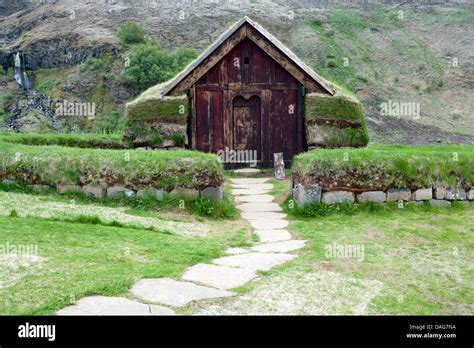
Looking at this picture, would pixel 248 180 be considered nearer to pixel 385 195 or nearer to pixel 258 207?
pixel 258 207

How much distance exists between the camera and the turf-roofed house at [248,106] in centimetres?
1762

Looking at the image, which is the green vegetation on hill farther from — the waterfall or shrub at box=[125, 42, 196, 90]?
shrub at box=[125, 42, 196, 90]

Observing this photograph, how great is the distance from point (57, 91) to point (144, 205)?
45.6 m

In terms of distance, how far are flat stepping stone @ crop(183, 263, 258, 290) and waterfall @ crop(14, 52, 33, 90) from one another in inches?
2124

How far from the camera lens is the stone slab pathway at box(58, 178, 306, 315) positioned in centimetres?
535

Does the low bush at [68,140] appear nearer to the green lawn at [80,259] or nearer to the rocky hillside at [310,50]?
the green lawn at [80,259]

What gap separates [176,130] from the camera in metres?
17.8

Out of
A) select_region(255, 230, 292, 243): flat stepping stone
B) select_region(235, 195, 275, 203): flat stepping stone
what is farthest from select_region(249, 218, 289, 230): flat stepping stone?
select_region(235, 195, 275, 203): flat stepping stone

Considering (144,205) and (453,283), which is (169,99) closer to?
(144,205)

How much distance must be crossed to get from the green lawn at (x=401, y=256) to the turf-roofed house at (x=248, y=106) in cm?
684

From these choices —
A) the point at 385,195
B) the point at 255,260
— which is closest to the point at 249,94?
the point at 385,195

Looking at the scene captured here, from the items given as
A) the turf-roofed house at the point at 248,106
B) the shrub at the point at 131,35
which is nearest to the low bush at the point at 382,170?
the turf-roofed house at the point at 248,106

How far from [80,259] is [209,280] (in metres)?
1.67

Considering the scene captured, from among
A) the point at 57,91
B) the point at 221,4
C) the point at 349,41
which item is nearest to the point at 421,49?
the point at 349,41
